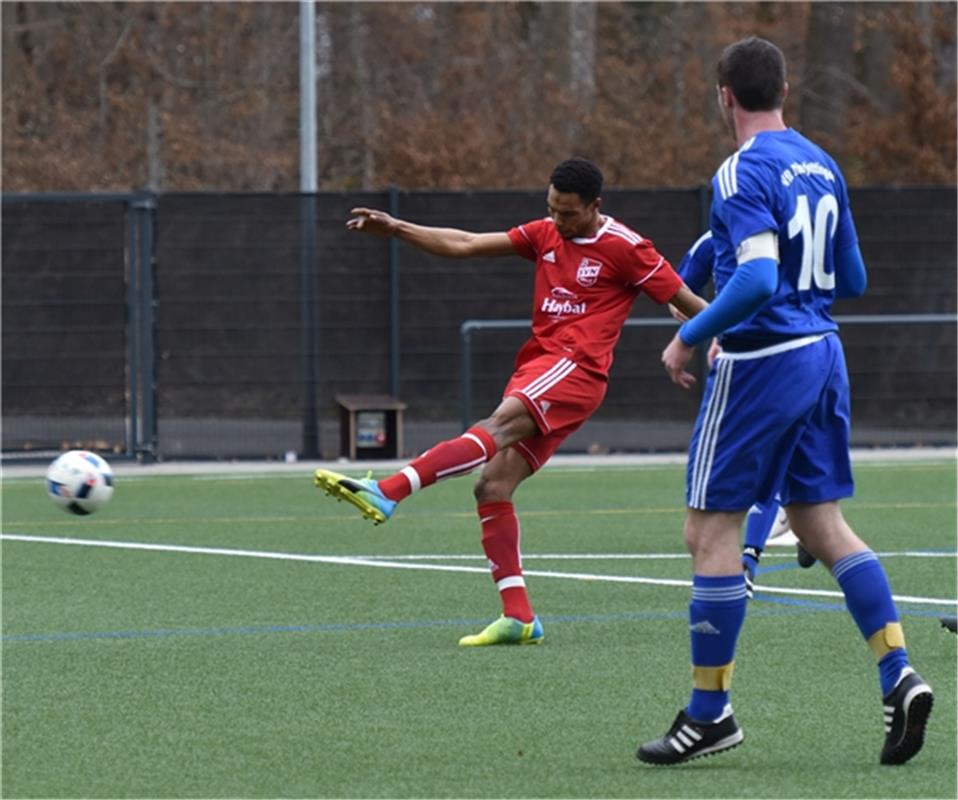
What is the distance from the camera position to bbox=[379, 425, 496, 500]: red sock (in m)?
8.05

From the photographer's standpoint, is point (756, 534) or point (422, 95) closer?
point (756, 534)

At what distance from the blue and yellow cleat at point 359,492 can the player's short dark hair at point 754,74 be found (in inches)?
88.7

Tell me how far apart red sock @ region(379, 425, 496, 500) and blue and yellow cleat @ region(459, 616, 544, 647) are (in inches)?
26.0

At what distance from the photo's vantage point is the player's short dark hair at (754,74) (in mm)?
6180

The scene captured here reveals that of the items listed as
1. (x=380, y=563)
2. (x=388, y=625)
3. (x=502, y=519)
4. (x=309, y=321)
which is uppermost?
(x=502, y=519)

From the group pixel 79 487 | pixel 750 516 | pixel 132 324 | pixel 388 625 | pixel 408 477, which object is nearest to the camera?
pixel 408 477

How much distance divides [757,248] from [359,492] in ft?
7.38

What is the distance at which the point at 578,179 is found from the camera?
8.56m

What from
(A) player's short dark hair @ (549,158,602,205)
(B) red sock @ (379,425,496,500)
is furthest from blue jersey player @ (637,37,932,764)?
(A) player's short dark hair @ (549,158,602,205)

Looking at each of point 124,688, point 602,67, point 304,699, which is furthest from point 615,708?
point 602,67

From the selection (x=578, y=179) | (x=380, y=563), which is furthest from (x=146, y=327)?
(x=578, y=179)

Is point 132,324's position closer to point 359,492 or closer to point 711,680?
point 359,492

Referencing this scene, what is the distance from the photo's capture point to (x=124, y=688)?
24.3ft

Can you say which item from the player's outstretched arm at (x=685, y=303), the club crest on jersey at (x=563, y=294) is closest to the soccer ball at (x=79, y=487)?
the club crest on jersey at (x=563, y=294)
